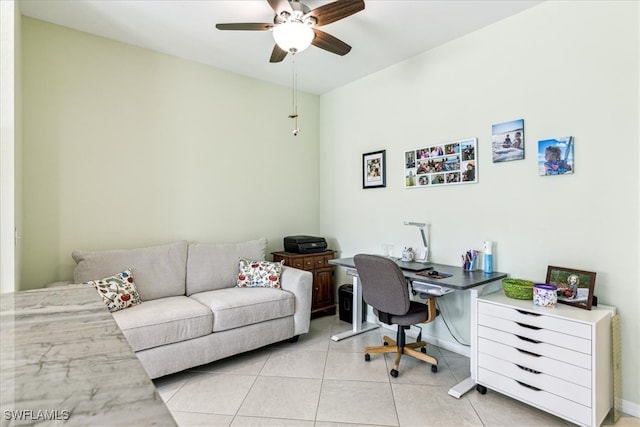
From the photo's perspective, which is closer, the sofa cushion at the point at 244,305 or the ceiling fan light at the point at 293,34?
the ceiling fan light at the point at 293,34

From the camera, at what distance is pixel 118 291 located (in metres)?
2.55

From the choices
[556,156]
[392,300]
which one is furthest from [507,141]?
[392,300]

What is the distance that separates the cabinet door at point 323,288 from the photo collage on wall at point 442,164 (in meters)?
1.38

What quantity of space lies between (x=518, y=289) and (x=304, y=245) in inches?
83.7

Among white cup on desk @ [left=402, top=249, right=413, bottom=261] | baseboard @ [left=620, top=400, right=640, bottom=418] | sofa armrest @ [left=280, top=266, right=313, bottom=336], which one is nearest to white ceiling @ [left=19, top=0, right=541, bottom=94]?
white cup on desk @ [left=402, top=249, right=413, bottom=261]

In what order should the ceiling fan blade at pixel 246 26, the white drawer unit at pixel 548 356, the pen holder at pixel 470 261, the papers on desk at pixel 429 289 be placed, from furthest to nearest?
the pen holder at pixel 470 261 < the papers on desk at pixel 429 289 < the ceiling fan blade at pixel 246 26 < the white drawer unit at pixel 548 356

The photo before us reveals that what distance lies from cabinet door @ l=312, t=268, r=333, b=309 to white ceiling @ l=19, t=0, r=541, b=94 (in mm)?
2262

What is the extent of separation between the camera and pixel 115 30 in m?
2.85

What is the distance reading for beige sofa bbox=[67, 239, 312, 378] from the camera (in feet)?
7.95

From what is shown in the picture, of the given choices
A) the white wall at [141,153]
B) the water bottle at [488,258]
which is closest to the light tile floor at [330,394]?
the water bottle at [488,258]

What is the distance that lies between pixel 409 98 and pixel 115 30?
2.69 metres

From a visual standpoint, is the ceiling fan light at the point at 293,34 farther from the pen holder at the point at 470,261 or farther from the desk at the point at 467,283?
the pen holder at the point at 470,261

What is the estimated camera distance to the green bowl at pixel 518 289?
2297mm

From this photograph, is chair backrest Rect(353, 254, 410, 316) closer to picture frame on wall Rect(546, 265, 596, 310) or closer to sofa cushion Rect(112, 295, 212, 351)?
picture frame on wall Rect(546, 265, 596, 310)
